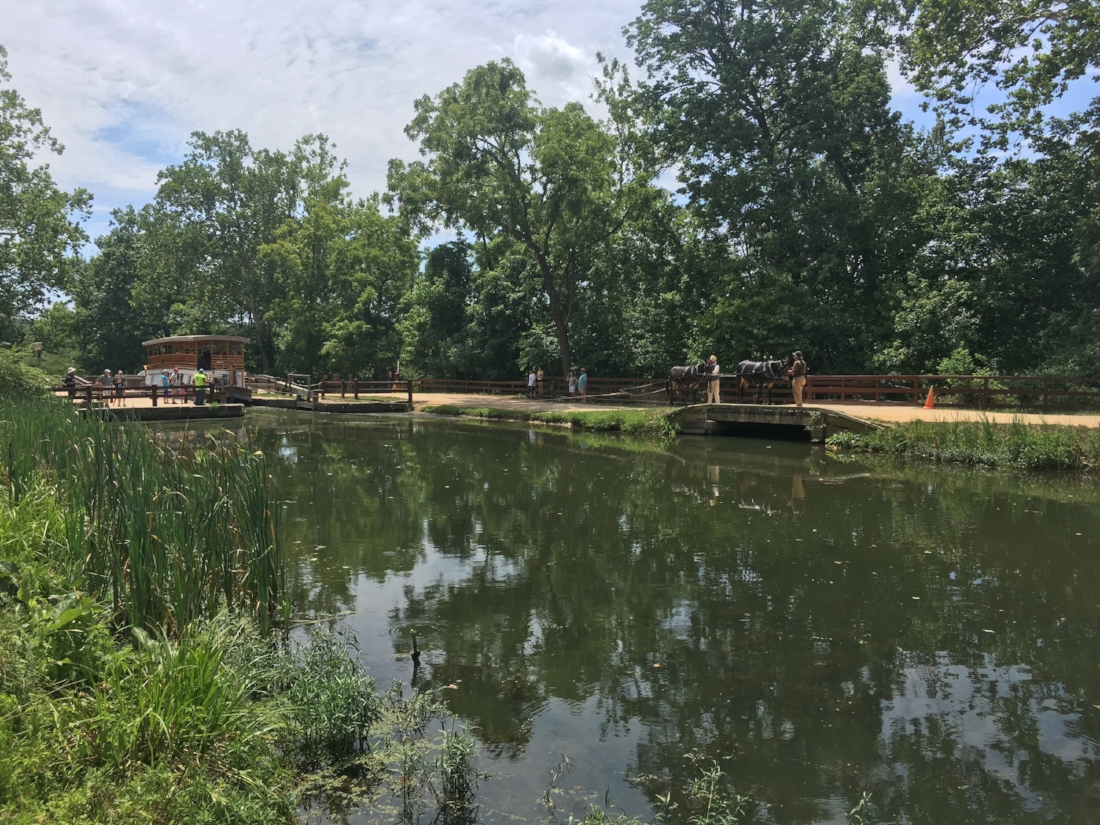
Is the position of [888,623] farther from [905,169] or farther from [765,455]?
[905,169]

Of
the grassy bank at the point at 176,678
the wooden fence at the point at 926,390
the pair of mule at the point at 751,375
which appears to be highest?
the pair of mule at the point at 751,375

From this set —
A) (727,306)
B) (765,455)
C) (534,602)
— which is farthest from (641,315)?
(534,602)

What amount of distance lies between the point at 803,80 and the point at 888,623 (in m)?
22.8

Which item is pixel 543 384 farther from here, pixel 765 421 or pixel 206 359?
pixel 206 359

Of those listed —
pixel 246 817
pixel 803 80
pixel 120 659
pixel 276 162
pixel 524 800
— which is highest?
pixel 276 162

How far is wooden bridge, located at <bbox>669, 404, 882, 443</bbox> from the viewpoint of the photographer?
1698 centimetres

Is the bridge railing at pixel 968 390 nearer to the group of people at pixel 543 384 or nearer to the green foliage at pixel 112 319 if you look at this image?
the group of people at pixel 543 384

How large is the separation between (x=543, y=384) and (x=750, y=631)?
1032 inches

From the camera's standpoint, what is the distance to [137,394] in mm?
26453

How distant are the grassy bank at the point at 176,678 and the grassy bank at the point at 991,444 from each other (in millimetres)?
12570

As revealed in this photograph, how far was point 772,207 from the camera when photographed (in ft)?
77.4

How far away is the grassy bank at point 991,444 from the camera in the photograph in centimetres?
1291

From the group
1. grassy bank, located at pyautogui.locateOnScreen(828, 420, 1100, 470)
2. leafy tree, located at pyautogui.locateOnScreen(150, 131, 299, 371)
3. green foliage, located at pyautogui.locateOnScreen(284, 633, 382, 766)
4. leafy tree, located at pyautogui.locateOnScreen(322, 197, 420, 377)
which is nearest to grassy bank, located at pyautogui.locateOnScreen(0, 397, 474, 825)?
green foliage, located at pyautogui.locateOnScreen(284, 633, 382, 766)

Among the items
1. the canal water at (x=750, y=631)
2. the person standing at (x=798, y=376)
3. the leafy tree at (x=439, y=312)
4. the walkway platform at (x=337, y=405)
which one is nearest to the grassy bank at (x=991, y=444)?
the canal water at (x=750, y=631)
